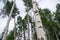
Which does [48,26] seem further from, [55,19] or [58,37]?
[58,37]

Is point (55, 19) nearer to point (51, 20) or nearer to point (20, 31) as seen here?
point (51, 20)

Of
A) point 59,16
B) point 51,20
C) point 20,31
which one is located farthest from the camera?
point 20,31

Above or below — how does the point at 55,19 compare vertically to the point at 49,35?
above

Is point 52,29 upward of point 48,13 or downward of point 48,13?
downward

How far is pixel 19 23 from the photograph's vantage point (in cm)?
2916

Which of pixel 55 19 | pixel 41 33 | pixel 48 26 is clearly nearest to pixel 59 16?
pixel 55 19

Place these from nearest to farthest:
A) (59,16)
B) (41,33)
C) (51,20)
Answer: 1. (41,33)
2. (59,16)
3. (51,20)

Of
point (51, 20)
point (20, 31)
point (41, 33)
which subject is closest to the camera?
point (41, 33)

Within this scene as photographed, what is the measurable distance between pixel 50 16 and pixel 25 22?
5.20 metres

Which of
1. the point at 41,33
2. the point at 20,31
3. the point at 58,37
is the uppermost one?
the point at 20,31

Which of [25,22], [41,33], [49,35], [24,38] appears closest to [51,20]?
[49,35]

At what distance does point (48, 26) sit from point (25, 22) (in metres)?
4.94

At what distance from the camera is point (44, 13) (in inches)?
1067

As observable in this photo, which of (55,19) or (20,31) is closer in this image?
(55,19)
